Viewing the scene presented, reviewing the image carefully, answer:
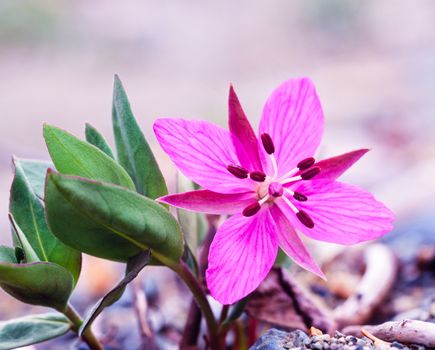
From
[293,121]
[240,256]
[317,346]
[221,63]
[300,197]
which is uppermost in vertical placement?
[221,63]

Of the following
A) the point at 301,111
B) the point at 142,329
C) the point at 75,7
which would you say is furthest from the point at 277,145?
the point at 75,7

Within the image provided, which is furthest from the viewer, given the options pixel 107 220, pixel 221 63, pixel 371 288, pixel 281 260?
pixel 221 63

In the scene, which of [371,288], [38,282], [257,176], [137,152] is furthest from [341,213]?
[371,288]

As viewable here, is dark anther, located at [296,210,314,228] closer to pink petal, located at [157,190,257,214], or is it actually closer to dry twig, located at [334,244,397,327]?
pink petal, located at [157,190,257,214]

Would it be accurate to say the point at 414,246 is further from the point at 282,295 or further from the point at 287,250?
the point at 287,250

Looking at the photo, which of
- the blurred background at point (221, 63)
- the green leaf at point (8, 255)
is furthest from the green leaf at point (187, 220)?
the blurred background at point (221, 63)

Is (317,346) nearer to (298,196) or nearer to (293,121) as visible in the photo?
(298,196)
